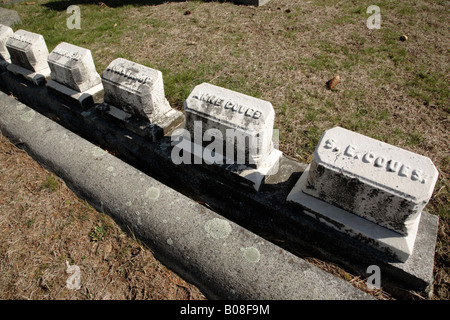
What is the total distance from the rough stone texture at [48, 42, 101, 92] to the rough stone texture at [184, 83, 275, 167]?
1633 mm

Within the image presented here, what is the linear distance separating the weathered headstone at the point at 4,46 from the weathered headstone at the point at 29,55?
0.94 ft

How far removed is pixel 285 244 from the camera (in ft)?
8.32

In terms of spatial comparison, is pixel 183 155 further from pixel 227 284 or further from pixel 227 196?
pixel 227 284

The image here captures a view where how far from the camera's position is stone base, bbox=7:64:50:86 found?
3.83 m

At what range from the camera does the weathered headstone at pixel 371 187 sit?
1856 mm

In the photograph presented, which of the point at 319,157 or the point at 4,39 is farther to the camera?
the point at 4,39

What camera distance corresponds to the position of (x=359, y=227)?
84.1 inches

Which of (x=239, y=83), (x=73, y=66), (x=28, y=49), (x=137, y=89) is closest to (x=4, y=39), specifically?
(x=28, y=49)

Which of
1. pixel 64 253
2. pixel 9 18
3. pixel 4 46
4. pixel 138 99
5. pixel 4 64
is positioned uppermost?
pixel 138 99

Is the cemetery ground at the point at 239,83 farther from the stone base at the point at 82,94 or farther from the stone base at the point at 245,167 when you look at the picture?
the stone base at the point at 82,94

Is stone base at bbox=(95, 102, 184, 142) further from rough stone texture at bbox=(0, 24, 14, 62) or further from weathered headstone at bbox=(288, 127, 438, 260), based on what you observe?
rough stone texture at bbox=(0, 24, 14, 62)

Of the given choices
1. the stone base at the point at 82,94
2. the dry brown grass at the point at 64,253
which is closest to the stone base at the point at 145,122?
the stone base at the point at 82,94

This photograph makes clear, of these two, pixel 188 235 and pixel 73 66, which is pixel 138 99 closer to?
pixel 73 66

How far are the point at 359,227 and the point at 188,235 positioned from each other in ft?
4.04
